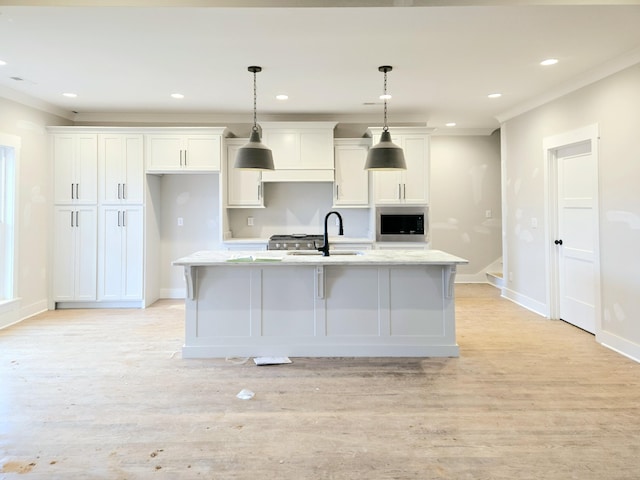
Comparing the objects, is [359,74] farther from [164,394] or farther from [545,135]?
[164,394]

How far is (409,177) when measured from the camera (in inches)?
219

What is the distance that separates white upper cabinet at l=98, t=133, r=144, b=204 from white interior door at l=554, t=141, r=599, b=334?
5226 mm

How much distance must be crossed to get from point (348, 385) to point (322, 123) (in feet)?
12.1

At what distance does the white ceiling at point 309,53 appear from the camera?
9.30ft

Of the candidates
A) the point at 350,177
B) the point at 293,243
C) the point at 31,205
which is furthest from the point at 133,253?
the point at 350,177

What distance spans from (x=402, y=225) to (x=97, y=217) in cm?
412

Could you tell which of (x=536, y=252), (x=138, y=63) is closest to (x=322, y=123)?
(x=138, y=63)

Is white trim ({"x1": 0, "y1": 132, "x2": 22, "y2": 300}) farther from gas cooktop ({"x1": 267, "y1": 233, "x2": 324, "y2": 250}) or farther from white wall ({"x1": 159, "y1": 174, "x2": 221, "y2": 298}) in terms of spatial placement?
gas cooktop ({"x1": 267, "y1": 233, "x2": 324, "y2": 250})

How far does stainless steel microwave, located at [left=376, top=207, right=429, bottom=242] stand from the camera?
5.74 m

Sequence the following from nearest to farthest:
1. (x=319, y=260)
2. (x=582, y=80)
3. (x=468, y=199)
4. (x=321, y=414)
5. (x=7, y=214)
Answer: (x=321, y=414) → (x=319, y=260) → (x=582, y=80) → (x=7, y=214) → (x=468, y=199)

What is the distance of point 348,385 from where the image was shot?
117 inches

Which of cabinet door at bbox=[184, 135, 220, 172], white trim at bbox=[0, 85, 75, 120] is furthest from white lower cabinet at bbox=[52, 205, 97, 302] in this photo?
cabinet door at bbox=[184, 135, 220, 172]

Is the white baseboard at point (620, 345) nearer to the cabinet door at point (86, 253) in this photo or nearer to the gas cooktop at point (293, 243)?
Result: the gas cooktop at point (293, 243)

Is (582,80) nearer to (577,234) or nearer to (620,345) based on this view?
(577,234)
